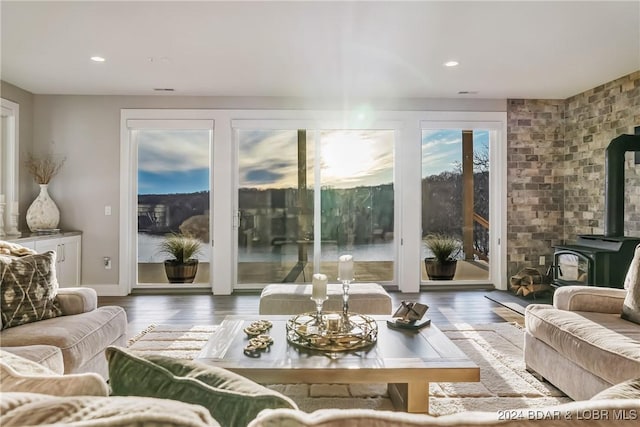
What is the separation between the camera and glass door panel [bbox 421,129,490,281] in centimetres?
575

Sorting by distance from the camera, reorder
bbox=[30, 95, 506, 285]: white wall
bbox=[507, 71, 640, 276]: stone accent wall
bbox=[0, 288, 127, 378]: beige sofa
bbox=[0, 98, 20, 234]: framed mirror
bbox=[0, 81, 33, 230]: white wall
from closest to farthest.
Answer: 1. bbox=[0, 288, 127, 378]: beige sofa
2. bbox=[0, 98, 20, 234]: framed mirror
3. bbox=[0, 81, 33, 230]: white wall
4. bbox=[30, 95, 506, 285]: white wall
5. bbox=[507, 71, 640, 276]: stone accent wall

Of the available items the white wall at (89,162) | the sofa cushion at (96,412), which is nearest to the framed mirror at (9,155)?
the white wall at (89,162)

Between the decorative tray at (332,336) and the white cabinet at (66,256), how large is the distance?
3562 millimetres

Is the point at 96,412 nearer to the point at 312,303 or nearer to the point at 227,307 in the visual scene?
the point at 312,303

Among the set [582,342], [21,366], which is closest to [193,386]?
[21,366]

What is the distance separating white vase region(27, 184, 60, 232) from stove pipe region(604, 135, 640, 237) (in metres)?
6.12

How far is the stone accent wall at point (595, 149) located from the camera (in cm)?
442

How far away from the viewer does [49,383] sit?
2.32 ft

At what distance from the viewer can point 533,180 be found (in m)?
5.58

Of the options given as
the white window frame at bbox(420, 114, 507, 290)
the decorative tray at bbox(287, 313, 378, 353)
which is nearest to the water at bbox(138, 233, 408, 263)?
the white window frame at bbox(420, 114, 507, 290)

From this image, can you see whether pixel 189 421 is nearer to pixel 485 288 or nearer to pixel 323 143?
pixel 323 143

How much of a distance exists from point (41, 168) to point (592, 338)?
5759 mm

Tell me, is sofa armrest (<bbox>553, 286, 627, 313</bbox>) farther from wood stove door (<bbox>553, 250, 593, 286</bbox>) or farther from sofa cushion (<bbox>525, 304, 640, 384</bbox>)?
wood stove door (<bbox>553, 250, 593, 286</bbox>)

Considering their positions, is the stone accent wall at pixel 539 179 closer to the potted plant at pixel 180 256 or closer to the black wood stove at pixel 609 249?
the black wood stove at pixel 609 249
